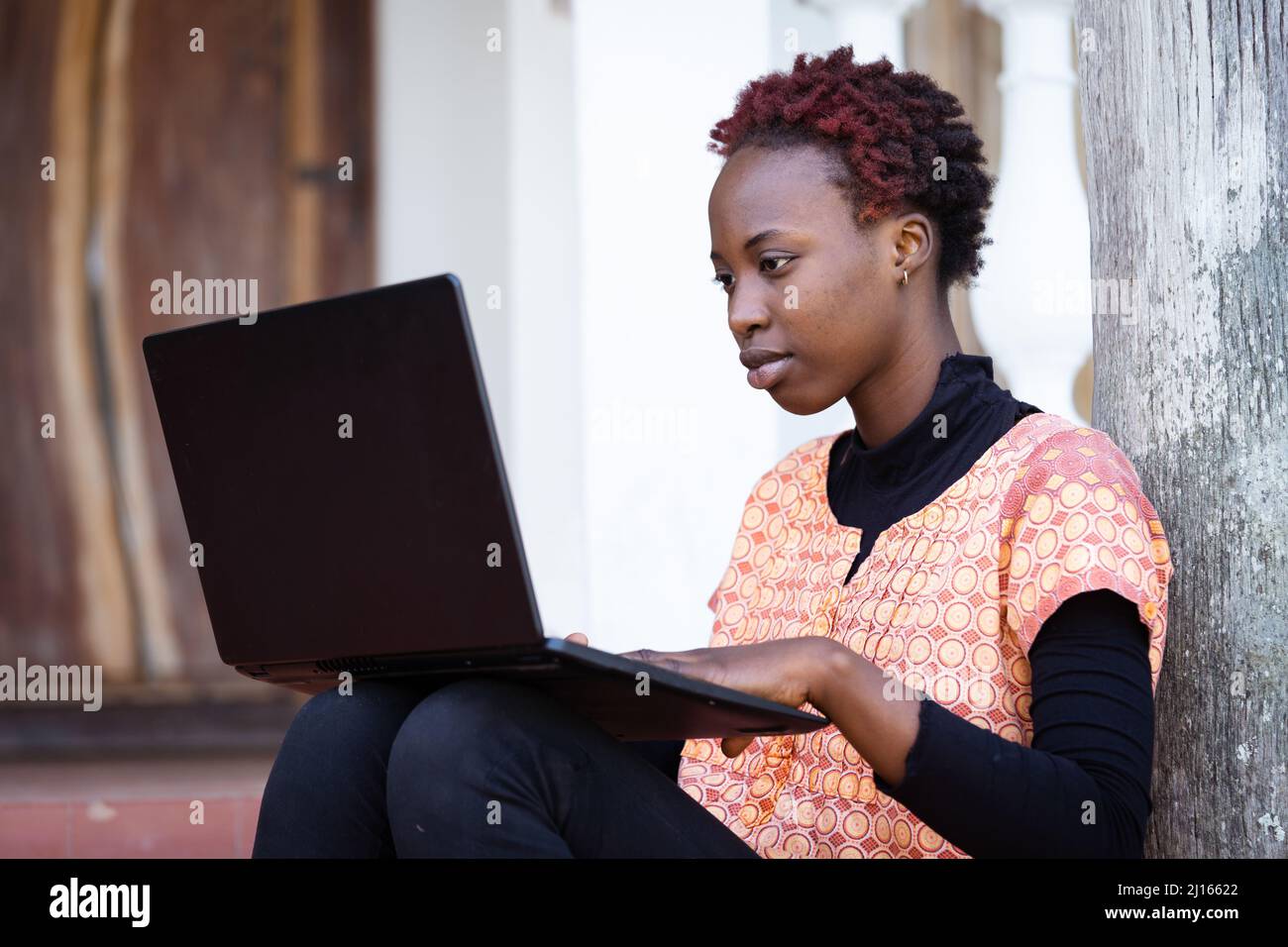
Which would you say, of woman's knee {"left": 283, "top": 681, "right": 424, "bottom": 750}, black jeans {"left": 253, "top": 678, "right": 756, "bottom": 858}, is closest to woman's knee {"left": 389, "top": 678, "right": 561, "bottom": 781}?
black jeans {"left": 253, "top": 678, "right": 756, "bottom": 858}

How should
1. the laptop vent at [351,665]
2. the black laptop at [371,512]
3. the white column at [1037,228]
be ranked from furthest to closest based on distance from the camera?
the white column at [1037,228] → the laptop vent at [351,665] → the black laptop at [371,512]

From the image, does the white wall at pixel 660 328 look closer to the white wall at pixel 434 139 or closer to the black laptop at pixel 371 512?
the white wall at pixel 434 139

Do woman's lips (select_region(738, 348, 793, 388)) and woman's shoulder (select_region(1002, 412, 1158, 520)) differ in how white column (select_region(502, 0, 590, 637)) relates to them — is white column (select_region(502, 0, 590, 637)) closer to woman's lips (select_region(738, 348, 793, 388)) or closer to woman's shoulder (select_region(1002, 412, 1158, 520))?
woman's lips (select_region(738, 348, 793, 388))

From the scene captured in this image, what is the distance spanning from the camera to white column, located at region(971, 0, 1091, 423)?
10.2ft

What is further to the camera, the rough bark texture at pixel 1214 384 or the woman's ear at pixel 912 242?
the woman's ear at pixel 912 242

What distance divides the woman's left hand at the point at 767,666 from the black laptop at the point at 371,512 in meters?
0.03

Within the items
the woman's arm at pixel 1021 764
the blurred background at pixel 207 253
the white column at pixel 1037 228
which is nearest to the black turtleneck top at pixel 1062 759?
the woman's arm at pixel 1021 764

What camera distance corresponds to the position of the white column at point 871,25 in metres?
3.30

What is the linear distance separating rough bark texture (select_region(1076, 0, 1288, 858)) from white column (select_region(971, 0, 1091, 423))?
120cm

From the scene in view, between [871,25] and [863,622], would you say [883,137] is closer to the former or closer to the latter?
[863,622]

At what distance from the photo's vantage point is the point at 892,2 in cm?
331

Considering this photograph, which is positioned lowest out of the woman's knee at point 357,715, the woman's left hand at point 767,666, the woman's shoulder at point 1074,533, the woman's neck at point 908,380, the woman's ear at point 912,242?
the woman's knee at point 357,715
